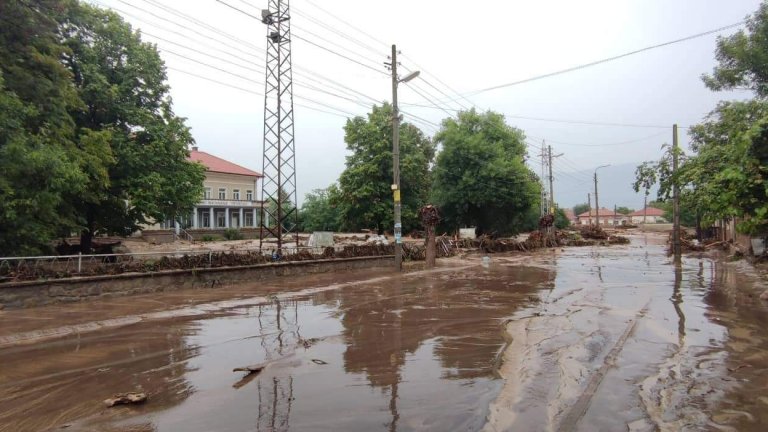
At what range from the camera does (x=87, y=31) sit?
67.6ft

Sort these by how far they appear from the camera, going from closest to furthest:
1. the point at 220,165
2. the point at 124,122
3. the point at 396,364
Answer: the point at 396,364, the point at 124,122, the point at 220,165

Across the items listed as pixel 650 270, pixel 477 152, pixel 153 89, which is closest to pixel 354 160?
pixel 477 152

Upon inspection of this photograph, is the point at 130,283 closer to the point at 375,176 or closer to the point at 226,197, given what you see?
the point at 375,176

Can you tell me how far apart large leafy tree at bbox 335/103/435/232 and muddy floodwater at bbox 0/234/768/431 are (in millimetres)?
26658

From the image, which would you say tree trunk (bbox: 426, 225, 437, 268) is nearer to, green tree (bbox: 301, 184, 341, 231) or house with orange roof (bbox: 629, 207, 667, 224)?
green tree (bbox: 301, 184, 341, 231)

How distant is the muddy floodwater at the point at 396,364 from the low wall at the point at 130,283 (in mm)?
538

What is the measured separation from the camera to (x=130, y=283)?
13.4m

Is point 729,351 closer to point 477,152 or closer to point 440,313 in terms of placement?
point 440,313

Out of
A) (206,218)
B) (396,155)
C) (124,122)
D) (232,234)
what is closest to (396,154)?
(396,155)

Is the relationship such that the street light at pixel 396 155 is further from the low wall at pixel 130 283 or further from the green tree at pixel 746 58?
the green tree at pixel 746 58

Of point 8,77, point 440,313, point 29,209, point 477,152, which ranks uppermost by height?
point 477,152

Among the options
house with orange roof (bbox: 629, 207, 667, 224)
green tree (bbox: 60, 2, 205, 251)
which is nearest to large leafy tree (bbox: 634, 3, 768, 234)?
green tree (bbox: 60, 2, 205, 251)

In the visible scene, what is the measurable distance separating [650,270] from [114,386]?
68.4ft

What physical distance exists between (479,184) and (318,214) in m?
37.2
